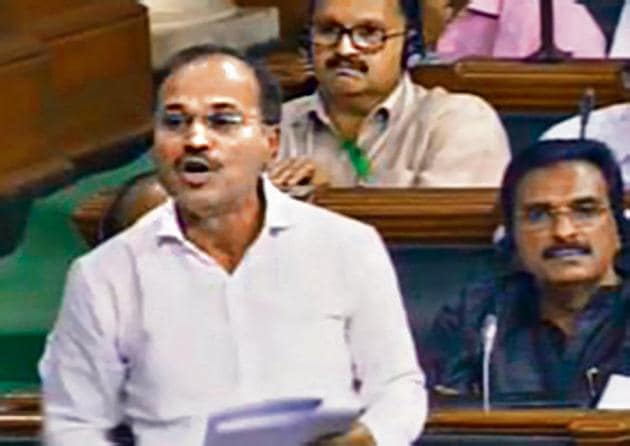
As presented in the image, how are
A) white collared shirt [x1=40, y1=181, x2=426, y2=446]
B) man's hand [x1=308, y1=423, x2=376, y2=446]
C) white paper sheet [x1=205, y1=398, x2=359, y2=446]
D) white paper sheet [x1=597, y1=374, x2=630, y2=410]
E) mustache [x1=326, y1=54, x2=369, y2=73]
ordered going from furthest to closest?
mustache [x1=326, y1=54, x2=369, y2=73], white paper sheet [x1=597, y1=374, x2=630, y2=410], white collared shirt [x1=40, y1=181, x2=426, y2=446], man's hand [x1=308, y1=423, x2=376, y2=446], white paper sheet [x1=205, y1=398, x2=359, y2=446]

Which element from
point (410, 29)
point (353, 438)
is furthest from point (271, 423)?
point (410, 29)

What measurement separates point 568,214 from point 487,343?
30cm

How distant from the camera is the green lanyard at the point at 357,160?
6.21 meters

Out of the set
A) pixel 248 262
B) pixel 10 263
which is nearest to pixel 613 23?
pixel 10 263

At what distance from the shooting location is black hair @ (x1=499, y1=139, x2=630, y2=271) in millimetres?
5551

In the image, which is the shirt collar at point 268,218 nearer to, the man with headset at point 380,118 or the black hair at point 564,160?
the black hair at point 564,160

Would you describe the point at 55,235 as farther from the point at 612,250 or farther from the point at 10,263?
the point at 612,250

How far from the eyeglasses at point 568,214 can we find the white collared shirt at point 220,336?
976mm

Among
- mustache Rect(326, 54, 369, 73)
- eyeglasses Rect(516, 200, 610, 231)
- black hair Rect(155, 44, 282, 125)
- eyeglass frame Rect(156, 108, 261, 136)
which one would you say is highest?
black hair Rect(155, 44, 282, 125)

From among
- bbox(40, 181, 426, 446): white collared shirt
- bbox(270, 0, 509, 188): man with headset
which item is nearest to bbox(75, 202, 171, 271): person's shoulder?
bbox(40, 181, 426, 446): white collared shirt

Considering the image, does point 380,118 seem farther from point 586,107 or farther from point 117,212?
point 117,212

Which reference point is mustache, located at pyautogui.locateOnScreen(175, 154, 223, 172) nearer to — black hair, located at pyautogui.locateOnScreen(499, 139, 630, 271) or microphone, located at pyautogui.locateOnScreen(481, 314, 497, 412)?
microphone, located at pyautogui.locateOnScreen(481, 314, 497, 412)

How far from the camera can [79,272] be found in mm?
4527

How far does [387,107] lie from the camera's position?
245 inches
